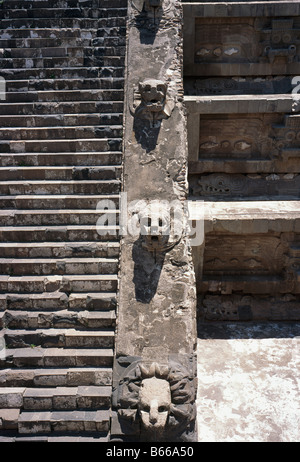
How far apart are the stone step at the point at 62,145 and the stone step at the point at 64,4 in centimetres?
364

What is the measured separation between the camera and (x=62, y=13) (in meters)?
8.02

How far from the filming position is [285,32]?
24.9 ft

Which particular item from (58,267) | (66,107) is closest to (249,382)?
(58,267)

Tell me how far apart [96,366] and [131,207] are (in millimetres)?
1979

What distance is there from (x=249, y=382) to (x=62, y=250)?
3.14 metres

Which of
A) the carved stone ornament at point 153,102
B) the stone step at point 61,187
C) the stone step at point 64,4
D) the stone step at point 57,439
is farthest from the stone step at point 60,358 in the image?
the stone step at point 64,4

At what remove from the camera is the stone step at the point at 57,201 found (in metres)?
5.79

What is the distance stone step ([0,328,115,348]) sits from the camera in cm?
479

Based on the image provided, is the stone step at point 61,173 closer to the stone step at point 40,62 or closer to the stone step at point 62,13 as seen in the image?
the stone step at point 40,62

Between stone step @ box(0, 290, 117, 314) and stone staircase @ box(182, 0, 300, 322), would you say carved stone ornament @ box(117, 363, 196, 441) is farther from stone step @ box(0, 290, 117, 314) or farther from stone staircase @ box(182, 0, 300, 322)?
stone staircase @ box(182, 0, 300, 322)

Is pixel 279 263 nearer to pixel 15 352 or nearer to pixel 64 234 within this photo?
pixel 64 234

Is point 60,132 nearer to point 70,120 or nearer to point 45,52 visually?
point 70,120

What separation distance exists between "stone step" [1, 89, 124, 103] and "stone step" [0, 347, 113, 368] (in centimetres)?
438

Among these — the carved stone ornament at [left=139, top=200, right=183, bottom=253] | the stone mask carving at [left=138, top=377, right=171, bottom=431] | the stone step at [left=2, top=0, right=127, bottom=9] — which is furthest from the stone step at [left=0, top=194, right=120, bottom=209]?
the stone step at [left=2, top=0, right=127, bottom=9]
